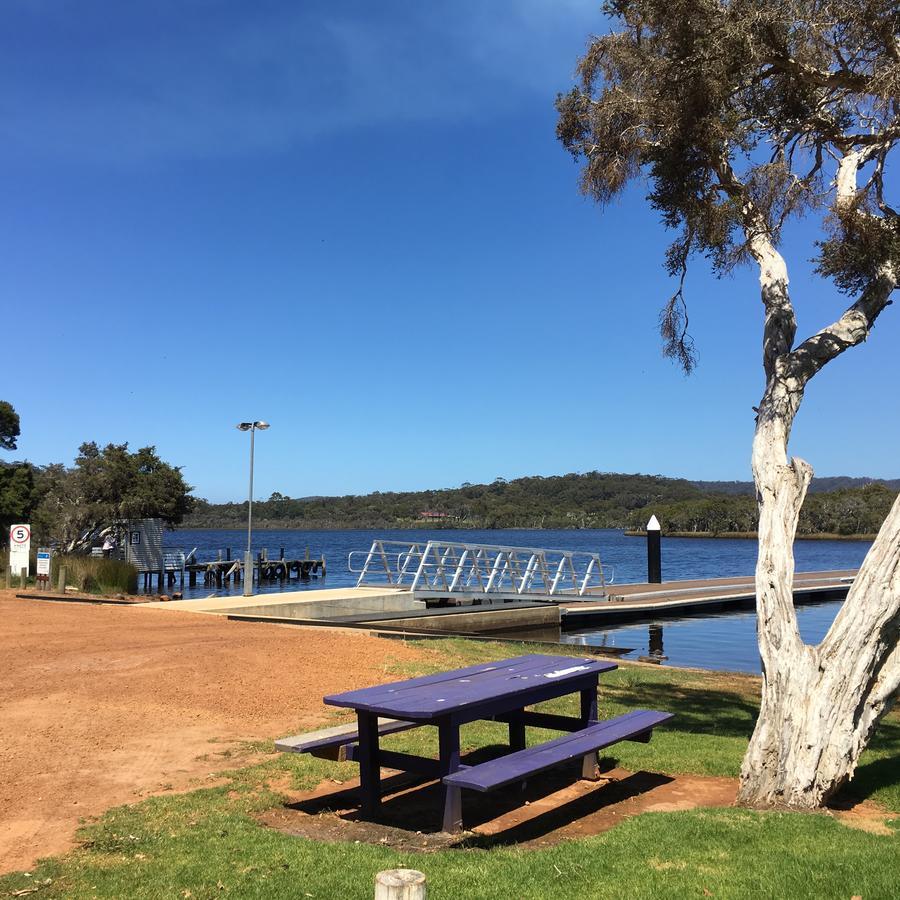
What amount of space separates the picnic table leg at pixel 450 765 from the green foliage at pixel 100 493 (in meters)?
34.6

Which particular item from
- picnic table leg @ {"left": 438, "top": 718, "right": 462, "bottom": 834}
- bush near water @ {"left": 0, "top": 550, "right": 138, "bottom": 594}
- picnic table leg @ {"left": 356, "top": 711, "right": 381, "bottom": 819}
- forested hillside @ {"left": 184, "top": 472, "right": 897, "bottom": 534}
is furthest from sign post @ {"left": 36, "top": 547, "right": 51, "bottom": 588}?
forested hillside @ {"left": 184, "top": 472, "right": 897, "bottom": 534}

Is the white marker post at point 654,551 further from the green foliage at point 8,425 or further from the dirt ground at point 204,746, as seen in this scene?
the green foliage at point 8,425

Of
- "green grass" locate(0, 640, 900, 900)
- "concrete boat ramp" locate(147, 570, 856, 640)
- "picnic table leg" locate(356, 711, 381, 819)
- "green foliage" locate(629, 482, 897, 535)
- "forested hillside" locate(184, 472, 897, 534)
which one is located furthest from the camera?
"forested hillside" locate(184, 472, 897, 534)

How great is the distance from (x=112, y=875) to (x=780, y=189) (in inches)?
289

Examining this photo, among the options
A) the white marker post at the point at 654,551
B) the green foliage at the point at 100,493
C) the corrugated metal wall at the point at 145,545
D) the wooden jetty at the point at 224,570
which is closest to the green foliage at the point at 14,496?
the green foliage at the point at 100,493

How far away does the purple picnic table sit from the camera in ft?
16.9

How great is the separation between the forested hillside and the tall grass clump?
113884 mm

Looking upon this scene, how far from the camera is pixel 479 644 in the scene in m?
14.1

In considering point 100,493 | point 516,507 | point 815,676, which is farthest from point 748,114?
point 516,507

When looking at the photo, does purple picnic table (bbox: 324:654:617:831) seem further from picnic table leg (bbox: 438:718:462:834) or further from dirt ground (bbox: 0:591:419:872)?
dirt ground (bbox: 0:591:419:872)

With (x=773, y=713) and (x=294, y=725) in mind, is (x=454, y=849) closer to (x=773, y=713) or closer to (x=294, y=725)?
(x=773, y=713)

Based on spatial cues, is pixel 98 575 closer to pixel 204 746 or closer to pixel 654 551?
pixel 654 551

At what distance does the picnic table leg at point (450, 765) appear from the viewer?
514 cm

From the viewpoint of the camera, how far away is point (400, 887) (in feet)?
8.21
